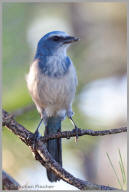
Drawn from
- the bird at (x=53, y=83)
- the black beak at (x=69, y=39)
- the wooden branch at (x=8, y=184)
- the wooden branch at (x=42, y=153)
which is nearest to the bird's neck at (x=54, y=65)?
the bird at (x=53, y=83)

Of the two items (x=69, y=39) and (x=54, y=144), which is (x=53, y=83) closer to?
(x=69, y=39)

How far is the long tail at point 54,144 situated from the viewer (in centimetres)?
319

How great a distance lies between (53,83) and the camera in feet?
10.5

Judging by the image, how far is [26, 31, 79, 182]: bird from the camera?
321 cm

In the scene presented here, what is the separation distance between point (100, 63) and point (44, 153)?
6.50 feet

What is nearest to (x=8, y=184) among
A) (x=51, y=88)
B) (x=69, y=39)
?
(x=51, y=88)

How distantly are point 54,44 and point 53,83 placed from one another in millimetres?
458

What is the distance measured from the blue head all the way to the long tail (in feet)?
2.20

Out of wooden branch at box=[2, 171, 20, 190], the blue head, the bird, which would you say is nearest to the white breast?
the bird

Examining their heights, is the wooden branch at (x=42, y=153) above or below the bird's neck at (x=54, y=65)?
below

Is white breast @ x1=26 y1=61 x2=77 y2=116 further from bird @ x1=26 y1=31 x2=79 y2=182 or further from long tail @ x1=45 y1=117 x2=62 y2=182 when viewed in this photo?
long tail @ x1=45 y1=117 x2=62 y2=182

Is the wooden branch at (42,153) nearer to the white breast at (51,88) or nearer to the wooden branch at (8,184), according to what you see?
the wooden branch at (8,184)

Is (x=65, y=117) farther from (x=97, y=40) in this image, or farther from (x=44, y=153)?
(x=97, y=40)

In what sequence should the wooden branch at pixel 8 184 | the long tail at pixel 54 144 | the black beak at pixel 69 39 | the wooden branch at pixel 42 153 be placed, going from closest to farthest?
the wooden branch at pixel 8 184
the wooden branch at pixel 42 153
the long tail at pixel 54 144
the black beak at pixel 69 39
